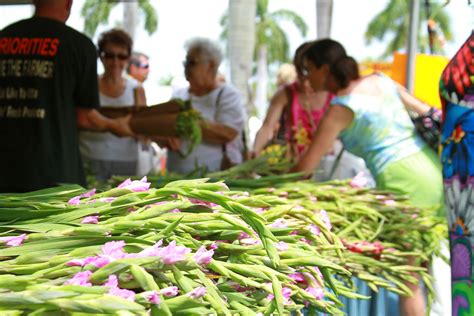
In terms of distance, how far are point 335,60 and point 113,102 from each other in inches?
52.0

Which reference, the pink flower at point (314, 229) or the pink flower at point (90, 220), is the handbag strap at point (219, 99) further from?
the pink flower at point (90, 220)

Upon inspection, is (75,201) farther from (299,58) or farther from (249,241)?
(299,58)

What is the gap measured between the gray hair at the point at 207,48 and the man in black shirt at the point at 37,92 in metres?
1.54

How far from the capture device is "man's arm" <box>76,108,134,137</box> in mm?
3318

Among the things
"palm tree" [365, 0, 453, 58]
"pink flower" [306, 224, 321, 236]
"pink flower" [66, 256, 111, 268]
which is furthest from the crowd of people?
"palm tree" [365, 0, 453, 58]

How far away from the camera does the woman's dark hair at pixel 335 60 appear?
3740 millimetres

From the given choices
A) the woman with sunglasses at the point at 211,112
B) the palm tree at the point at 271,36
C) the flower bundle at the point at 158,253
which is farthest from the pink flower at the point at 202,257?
the palm tree at the point at 271,36

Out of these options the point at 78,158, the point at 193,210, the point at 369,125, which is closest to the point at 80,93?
the point at 78,158

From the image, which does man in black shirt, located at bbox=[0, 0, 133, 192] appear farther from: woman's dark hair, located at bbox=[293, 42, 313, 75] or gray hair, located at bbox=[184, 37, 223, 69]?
woman's dark hair, located at bbox=[293, 42, 313, 75]

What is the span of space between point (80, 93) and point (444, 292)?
1.81m

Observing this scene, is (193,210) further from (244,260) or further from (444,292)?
(444,292)

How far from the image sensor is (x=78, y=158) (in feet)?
10.7

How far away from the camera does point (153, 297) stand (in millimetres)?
1076

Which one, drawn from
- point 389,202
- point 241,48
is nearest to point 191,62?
point 389,202
